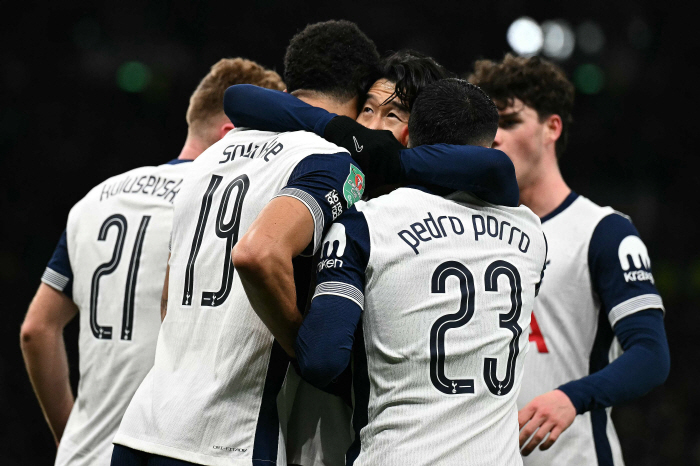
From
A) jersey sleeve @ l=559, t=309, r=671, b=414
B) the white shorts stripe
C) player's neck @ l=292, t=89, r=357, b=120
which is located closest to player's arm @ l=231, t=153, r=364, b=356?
player's neck @ l=292, t=89, r=357, b=120

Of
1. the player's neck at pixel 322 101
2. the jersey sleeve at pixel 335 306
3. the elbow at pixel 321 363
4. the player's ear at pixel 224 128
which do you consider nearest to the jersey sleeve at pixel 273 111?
the player's neck at pixel 322 101

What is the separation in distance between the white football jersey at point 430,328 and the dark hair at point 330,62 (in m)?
0.50

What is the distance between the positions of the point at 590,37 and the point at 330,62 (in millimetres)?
7072

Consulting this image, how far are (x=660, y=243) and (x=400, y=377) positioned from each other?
7.52 m

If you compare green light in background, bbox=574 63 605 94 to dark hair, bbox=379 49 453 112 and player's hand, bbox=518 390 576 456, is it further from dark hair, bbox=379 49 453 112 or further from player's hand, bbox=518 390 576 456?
player's hand, bbox=518 390 576 456

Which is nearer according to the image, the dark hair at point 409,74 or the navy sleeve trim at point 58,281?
the dark hair at point 409,74

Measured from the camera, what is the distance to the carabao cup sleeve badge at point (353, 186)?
1785mm

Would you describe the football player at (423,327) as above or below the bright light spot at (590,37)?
below

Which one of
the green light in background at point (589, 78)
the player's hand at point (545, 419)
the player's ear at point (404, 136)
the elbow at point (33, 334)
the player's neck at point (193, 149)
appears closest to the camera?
the player's hand at point (545, 419)

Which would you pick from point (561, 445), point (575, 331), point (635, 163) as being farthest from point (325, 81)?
point (635, 163)

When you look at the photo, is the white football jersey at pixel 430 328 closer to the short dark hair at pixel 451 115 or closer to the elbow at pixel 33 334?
the short dark hair at pixel 451 115

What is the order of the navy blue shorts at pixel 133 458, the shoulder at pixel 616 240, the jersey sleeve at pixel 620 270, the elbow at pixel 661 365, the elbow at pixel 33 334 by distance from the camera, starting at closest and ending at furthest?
the navy blue shorts at pixel 133 458
the elbow at pixel 661 365
the jersey sleeve at pixel 620 270
the shoulder at pixel 616 240
the elbow at pixel 33 334

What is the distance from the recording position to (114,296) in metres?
2.62

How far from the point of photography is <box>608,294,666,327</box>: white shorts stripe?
2453mm
